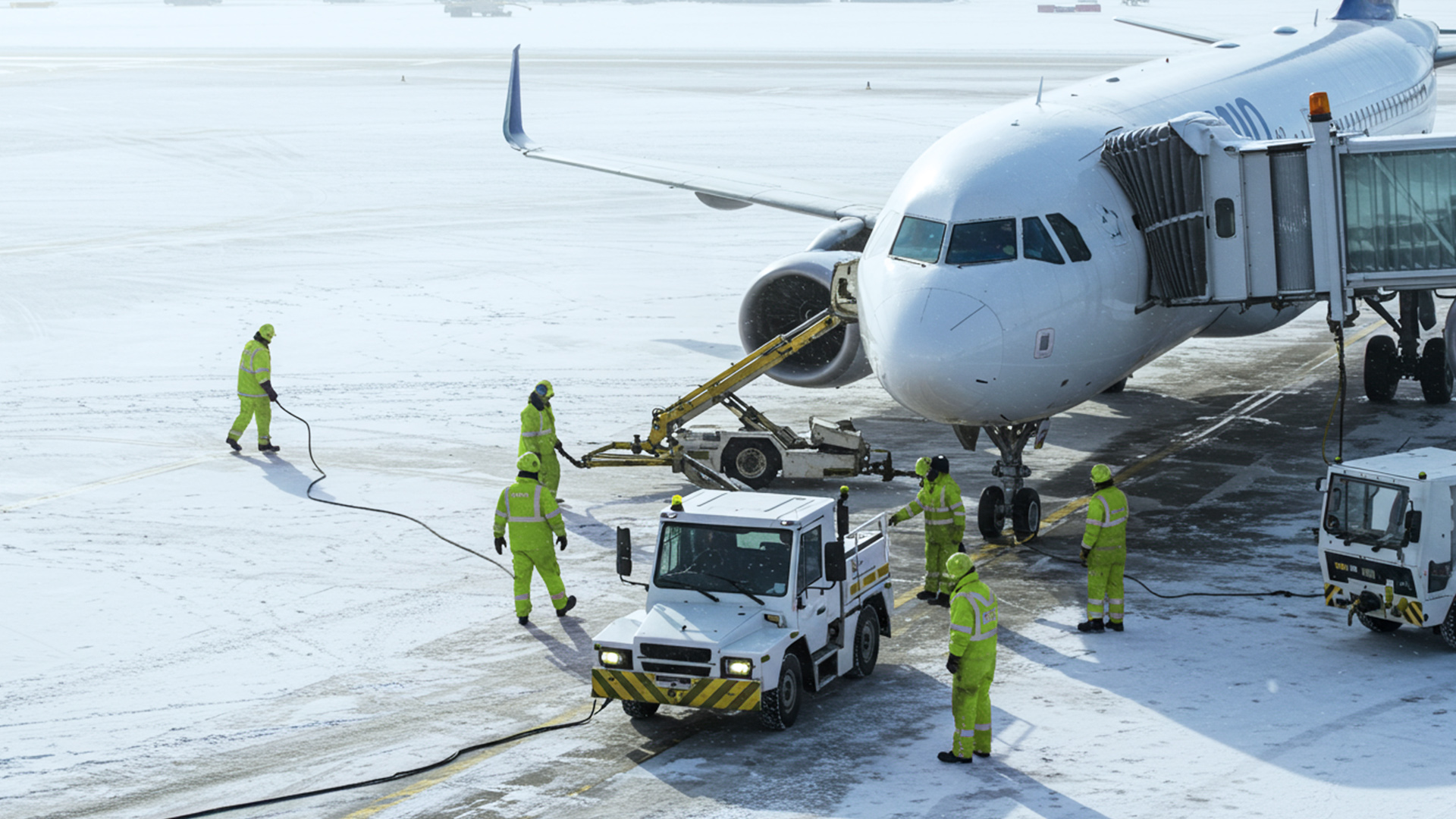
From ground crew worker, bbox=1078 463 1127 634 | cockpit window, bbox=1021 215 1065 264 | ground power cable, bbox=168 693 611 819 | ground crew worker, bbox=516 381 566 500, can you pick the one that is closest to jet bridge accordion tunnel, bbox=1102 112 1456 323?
cockpit window, bbox=1021 215 1065 264

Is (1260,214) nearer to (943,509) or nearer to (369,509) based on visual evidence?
(943,509)

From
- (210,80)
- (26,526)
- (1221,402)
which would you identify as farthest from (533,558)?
(210,80)

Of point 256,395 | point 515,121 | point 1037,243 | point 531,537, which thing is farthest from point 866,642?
point 515,121

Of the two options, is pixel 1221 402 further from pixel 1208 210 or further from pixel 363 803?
pixel 363 803

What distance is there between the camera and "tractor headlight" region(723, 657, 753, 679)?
14.4 m

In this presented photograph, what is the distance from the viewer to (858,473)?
23.7m

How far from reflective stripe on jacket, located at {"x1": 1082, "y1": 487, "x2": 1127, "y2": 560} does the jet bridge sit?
3.94m

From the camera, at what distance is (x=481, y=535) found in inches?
848

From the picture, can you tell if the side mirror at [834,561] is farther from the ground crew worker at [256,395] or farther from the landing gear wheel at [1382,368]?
the landing gear wheel at [1382,368]

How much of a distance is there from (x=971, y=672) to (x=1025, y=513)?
23.1 feet

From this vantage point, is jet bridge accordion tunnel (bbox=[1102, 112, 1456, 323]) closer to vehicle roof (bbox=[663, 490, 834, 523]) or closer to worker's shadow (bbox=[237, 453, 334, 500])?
vehicle roof (bbox=[663, 490, 834, 523])

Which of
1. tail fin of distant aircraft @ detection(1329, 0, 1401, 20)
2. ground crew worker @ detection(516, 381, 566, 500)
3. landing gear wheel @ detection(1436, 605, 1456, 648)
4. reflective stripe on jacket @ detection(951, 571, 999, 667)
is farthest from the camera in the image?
tail fin of distant aircraft @ detection(1329, 0, 1401, 20)

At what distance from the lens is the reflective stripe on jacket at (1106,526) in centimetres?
1731

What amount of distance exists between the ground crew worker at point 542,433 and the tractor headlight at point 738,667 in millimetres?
7979
